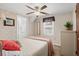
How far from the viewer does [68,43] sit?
5.72 ft

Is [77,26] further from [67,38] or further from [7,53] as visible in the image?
[7,53]

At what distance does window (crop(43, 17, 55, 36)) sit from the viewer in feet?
5.83

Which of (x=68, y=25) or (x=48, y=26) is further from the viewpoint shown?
(x=48, y=26)

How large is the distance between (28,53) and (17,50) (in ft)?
0.51

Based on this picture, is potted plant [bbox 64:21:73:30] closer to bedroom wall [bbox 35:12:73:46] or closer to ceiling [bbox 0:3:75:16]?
bedroom wall [bbox 35:12:73:46]

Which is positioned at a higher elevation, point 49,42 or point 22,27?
point 22,27

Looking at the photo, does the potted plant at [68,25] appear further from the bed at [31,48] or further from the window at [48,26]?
the bed at [31,48]

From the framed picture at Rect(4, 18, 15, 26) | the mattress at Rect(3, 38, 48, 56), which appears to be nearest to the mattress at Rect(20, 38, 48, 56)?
the mattress at Rect(3, 38, 48, 56)

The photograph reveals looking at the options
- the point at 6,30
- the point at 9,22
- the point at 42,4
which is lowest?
the point at 6,30

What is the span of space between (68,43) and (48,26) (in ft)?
1.17

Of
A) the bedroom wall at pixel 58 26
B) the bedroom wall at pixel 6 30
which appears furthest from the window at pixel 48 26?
the bedroom wall at pixel 6 30

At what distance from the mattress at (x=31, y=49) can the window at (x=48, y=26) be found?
0.17 metres

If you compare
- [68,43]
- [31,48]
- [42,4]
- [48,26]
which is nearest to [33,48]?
[31,48]

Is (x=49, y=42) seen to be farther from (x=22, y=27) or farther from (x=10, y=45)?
(x=10, y=45)
